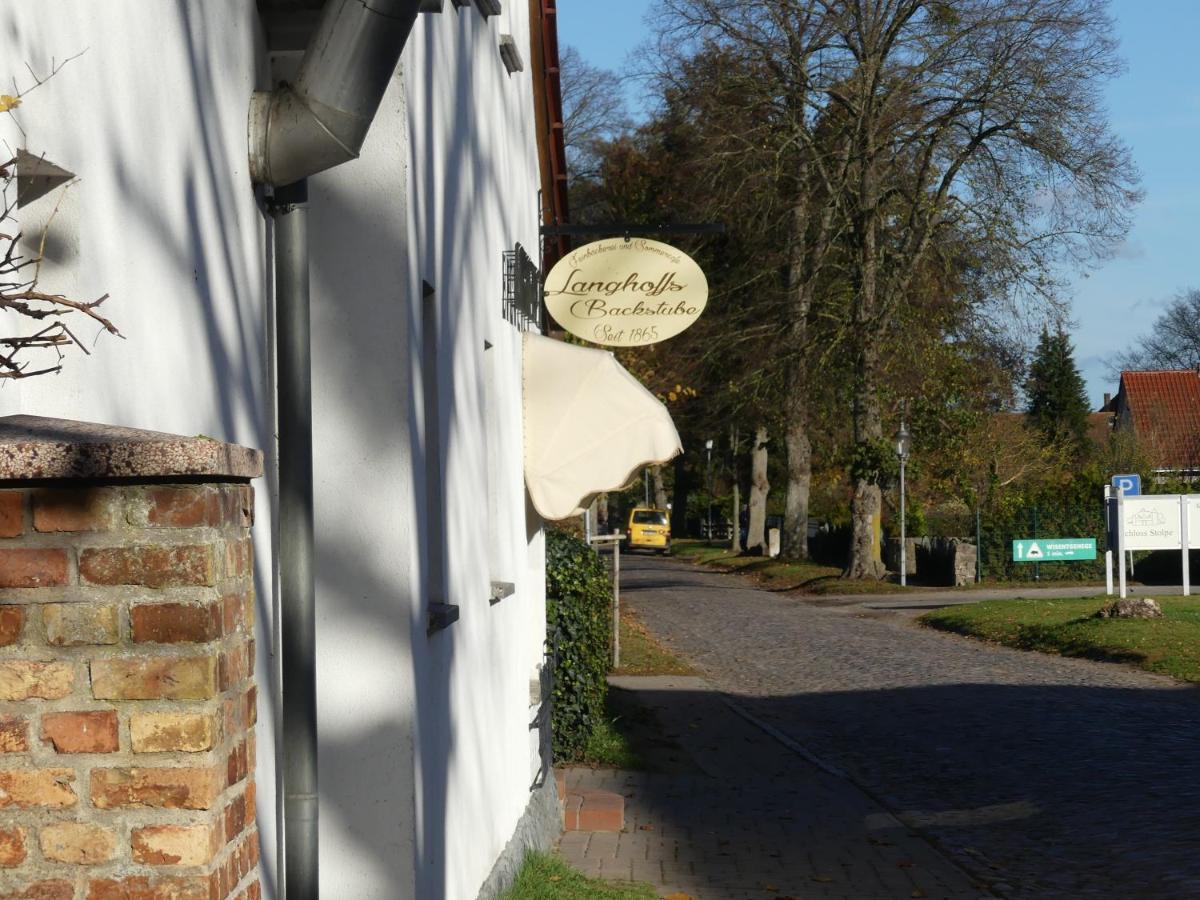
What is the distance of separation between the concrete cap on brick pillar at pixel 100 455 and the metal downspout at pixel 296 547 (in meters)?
1.59

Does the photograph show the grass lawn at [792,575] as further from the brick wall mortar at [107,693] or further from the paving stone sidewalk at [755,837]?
the brick wall mortar at [107,693]

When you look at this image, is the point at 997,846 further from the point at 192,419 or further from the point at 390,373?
the point at 192,419

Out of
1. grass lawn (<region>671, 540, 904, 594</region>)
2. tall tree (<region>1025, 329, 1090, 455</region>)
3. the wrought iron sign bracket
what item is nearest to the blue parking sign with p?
grass lawn (<region>671, 540, 904, 594</region>)

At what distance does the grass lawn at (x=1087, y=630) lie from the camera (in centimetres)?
1891

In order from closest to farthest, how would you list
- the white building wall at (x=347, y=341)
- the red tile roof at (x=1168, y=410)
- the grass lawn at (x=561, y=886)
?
1. the white building wall at (x=347, y=341)
2. the grass lawn at (x=561, y=886)
3. the red tile roof at (x=1168, y=410)

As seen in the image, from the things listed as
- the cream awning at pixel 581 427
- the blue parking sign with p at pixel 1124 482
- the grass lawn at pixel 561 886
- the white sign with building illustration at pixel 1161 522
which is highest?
the cream awning at pixel 581 427

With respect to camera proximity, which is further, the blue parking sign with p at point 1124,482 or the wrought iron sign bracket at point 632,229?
the blue parking sign with p at point 1124,482

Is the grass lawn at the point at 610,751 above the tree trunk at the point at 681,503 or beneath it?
Result: beneath

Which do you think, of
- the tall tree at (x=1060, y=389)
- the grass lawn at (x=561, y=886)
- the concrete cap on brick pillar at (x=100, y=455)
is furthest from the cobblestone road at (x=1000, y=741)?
the tall tree at (x=1060, y=389)

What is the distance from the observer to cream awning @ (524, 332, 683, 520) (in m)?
9.38

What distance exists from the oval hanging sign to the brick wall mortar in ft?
29.0

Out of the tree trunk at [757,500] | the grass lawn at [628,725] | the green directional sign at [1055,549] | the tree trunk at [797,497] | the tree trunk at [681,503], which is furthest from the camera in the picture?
the tree trunk at [681,503]

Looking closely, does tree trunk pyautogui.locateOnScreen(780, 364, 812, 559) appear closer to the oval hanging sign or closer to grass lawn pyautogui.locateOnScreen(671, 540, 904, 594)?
grass lawn pyautogui.locateOnScreen(671, 540, 904, 594)

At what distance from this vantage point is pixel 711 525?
7069 centimetres
